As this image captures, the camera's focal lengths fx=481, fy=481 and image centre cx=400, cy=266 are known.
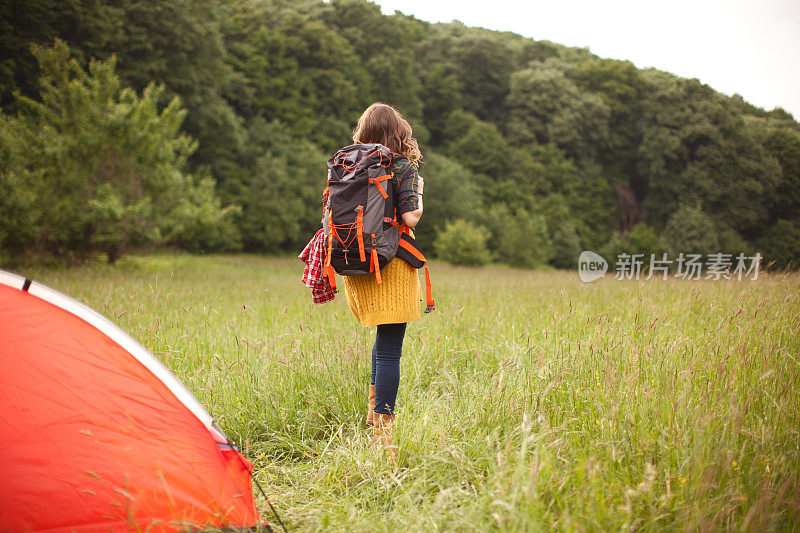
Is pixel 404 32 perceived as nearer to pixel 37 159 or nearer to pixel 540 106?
pixel 540 106

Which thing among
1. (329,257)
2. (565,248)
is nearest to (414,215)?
(329,257)

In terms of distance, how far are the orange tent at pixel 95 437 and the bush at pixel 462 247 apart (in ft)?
78.6

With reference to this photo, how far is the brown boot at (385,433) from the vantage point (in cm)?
235

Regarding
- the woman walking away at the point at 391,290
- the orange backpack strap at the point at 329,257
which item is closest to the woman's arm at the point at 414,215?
the woman walking away at the point at 391,290

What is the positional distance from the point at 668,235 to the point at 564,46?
26.9m

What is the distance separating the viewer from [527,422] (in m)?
2.28

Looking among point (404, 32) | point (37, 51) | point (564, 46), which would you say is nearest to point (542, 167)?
point (404, 32)

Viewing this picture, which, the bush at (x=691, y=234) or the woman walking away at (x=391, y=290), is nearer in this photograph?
the woman walking away at (x=391, y=290)

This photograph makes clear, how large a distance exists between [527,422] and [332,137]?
101ft

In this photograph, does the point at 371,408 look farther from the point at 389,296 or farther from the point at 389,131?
the point at 389,131

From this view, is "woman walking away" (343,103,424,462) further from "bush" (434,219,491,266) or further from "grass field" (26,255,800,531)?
"bush" (434,219,491,266)

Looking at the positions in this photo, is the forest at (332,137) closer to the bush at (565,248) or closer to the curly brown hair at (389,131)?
the bush at (565,248)

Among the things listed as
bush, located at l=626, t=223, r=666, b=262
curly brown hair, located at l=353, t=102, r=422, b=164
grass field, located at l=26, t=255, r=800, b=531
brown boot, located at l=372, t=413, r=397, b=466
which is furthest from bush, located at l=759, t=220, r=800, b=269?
brown boot, located at l=372, t=413, r=397, b=466

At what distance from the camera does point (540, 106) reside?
136 feet
